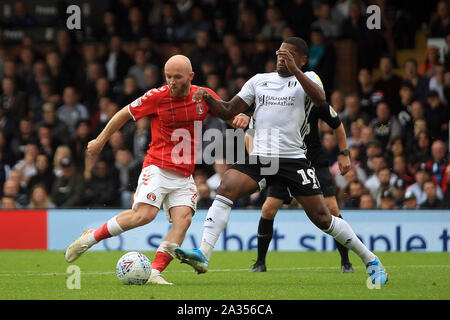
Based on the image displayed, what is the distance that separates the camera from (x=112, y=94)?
17.7 meters

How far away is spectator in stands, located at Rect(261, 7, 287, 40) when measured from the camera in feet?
57.5

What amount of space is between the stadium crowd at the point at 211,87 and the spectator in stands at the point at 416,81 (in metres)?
0.02

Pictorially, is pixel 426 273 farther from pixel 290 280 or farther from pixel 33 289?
pixel 33 289

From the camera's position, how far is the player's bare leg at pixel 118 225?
27.6 ft

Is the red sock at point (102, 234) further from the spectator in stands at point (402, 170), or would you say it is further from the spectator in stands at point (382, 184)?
the spectator in stands at point (402, 170)

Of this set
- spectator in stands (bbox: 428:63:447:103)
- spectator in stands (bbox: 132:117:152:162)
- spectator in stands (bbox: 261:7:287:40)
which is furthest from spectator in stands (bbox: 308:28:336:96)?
spectator in stands (bbox: 132:117:152:162)

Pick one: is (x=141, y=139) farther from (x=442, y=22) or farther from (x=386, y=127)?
(x=442, y=22)

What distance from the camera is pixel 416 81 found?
15969mm

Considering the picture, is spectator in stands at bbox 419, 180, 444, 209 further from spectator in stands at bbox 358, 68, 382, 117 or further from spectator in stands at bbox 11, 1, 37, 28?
spectator in stands at bbox 11, 1, 37, 28

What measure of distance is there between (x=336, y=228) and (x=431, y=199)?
21.3 ft

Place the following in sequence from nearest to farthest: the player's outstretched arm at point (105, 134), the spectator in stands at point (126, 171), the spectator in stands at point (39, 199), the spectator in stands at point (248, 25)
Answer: the player's outstretched arm at point (105, 134) → the spectator in stands at point (126, 171) → the spectator in stands at point (39, 199) → the spectator in stands at point (248, 25)

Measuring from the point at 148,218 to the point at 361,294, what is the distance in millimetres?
2159

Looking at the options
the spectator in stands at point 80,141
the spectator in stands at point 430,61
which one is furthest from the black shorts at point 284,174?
the spectator in stands at point 80,141

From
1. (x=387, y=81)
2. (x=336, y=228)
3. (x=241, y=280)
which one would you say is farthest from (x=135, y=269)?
→ (x=387, y=81)
